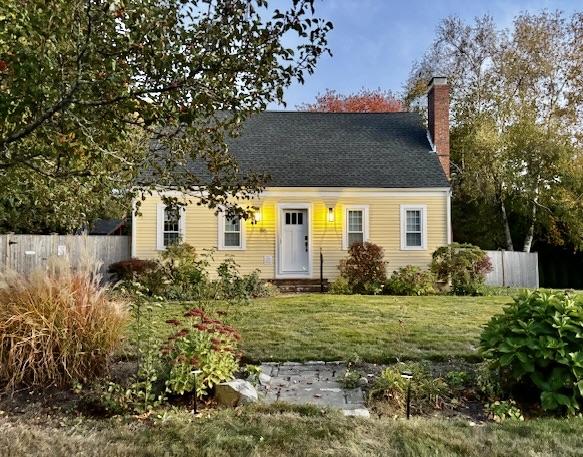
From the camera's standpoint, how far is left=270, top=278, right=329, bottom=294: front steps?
14163 mm

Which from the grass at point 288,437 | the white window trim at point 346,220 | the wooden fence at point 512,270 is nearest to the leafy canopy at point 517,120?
the wooden fence at point 512,270

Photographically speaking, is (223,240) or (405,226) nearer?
(223,240)

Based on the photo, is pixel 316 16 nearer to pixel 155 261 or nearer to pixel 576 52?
pixel 155 261

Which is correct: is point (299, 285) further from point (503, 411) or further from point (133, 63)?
point (133, 63)

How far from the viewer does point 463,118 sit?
23672 mm

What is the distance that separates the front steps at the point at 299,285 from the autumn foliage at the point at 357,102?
16579 mm

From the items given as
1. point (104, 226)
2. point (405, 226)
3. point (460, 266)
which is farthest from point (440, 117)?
point (104, 226)

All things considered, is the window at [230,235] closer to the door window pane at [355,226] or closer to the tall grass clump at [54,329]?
the door window pane at [355,226]

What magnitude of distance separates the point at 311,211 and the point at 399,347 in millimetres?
9285

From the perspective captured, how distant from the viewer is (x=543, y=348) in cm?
384

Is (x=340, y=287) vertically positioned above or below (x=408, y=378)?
above

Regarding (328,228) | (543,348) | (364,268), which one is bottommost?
(543,348)

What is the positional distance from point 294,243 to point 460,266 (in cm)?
497

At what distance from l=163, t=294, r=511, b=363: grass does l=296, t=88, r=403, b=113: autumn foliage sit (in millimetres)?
20166
